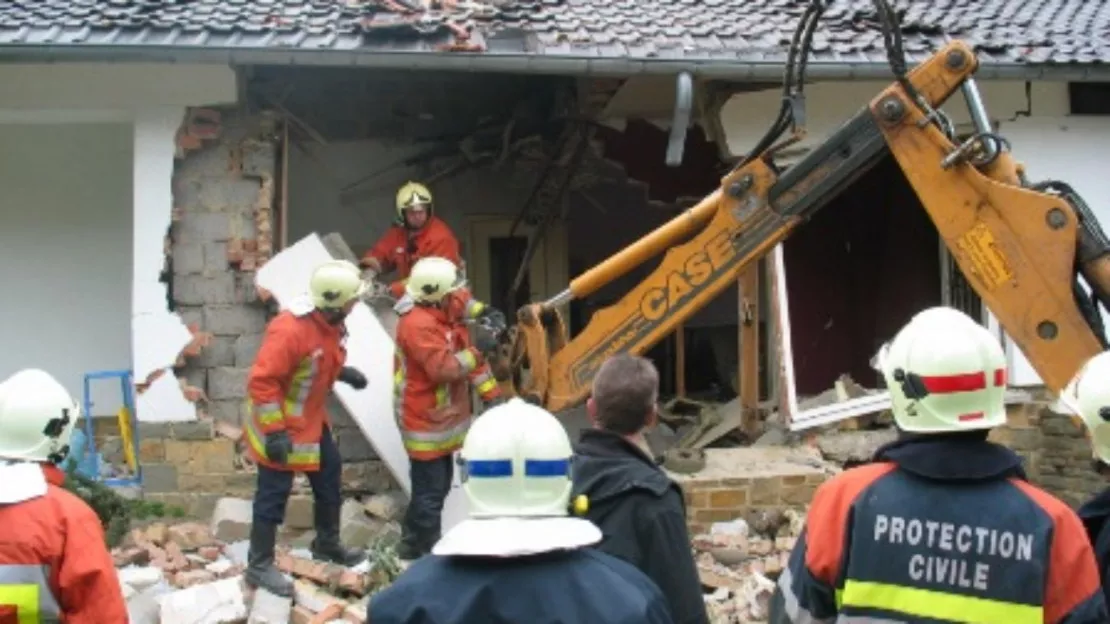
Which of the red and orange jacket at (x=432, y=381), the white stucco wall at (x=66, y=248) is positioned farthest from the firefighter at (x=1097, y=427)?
the white stucco wall at (x=66, y=248)

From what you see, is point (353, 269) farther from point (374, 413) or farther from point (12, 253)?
point (12, 253)

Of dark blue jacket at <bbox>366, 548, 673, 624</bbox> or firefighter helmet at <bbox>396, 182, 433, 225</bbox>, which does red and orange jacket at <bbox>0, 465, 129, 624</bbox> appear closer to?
dark blue jacket at <bbox>366, 548, 673, 624</bbox>

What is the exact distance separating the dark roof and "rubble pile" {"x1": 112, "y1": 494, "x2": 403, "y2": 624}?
277 cm

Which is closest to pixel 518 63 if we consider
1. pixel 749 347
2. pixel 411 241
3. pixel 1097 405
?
pixel 411 241

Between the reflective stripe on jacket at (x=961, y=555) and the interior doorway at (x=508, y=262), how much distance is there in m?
7.67

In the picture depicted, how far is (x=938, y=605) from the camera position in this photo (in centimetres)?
264

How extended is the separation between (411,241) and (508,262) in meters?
2.58

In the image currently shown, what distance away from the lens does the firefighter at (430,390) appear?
651cm

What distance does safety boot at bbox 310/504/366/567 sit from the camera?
21.2 ft

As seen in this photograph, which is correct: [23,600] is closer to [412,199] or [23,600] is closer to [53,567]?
[53,567]

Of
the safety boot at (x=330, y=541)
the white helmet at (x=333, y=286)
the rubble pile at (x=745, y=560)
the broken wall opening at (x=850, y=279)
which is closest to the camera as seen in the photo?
the rubble pile at (x=745, y=560)

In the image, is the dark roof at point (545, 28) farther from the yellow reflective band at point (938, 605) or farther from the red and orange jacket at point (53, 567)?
the yellow reflective band at point (938, 605)

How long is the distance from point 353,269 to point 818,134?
3.62 m

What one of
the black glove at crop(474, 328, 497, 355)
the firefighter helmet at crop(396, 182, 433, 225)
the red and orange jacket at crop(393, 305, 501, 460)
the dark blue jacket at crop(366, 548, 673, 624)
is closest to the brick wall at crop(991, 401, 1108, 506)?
the black glove at crop(474, 328, 497, 355)
